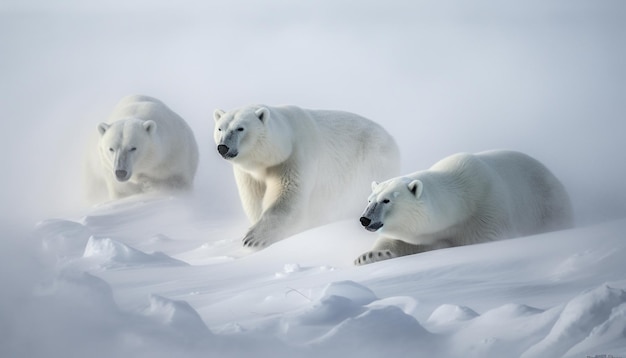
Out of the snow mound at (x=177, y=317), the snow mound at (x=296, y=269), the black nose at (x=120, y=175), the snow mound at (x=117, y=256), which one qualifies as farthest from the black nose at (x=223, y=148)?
the snow mound at (x=177, y=317)

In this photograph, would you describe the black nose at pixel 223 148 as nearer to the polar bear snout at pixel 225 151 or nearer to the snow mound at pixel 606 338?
the polar bear snout at pixel 225 151

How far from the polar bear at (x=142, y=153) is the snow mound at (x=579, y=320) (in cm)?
477

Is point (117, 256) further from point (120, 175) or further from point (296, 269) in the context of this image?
point (120, 175)

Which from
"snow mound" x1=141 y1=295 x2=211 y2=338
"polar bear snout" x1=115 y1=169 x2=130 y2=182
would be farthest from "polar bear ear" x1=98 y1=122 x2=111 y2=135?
"snow mound" x1=141 y1=295 x2=211 y2=338

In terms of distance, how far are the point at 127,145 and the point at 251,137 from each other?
198 centimetres

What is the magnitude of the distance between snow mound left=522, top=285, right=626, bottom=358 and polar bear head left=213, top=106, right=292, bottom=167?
3.02 m

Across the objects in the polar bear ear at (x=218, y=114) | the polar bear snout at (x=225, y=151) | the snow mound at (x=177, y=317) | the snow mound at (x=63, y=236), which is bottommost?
the snow mound at (x=63, y=236)

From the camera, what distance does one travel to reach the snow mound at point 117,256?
5293 mm

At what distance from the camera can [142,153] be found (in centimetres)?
805

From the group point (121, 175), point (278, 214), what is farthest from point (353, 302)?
point (121, 175)

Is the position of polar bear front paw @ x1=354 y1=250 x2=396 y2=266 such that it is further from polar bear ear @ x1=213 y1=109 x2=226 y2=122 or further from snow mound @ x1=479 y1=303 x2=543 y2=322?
polar bear ear @ x1=213 y1=109 x2=226 y2=122

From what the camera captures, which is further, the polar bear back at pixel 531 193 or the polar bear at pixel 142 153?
the polar bear at pixel 142 153

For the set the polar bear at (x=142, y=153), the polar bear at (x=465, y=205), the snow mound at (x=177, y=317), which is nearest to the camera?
the snow mound at (x=177, y=317)

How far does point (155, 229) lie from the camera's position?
285 inches
